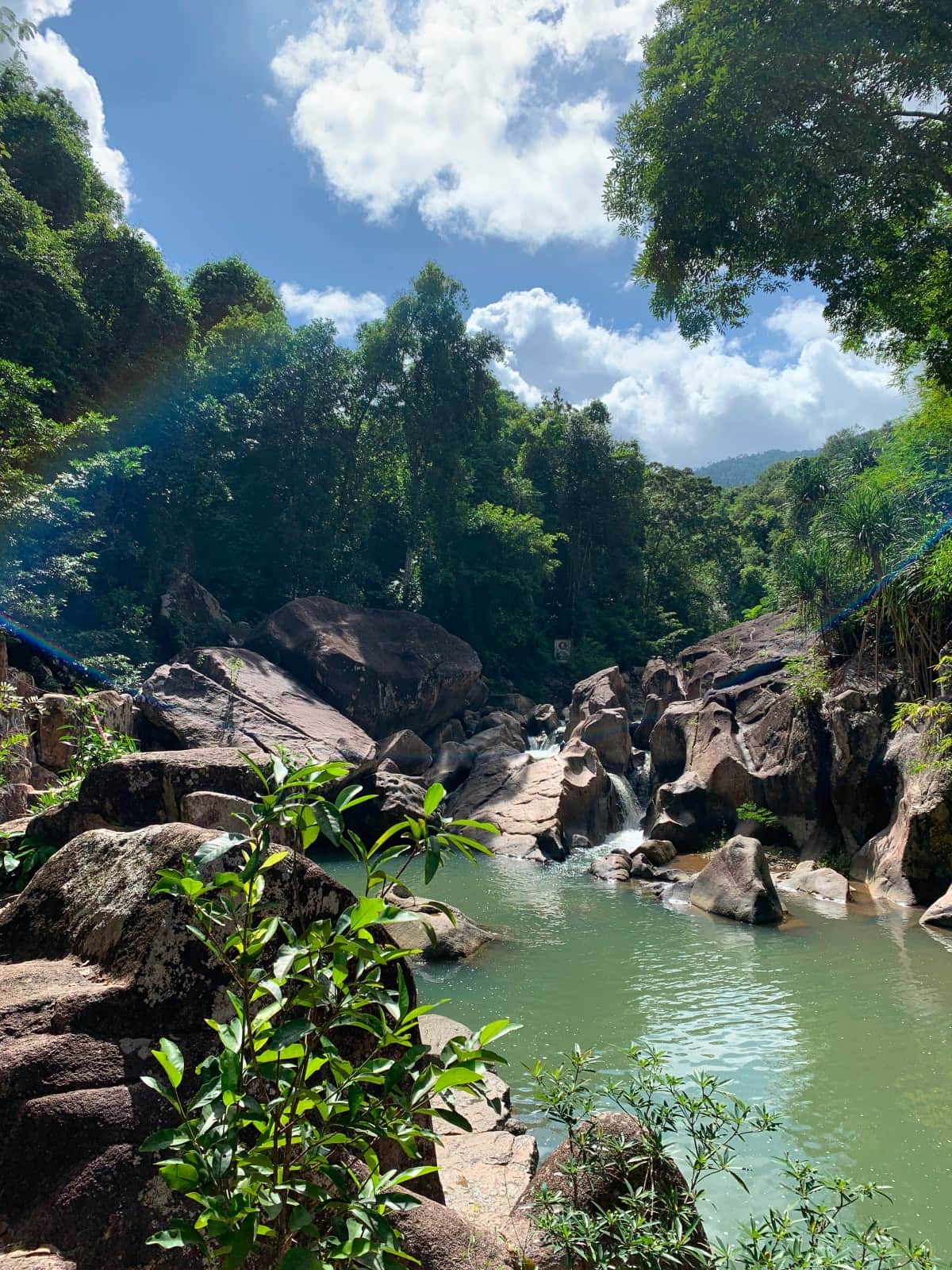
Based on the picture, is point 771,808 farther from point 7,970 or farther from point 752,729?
point 7,970

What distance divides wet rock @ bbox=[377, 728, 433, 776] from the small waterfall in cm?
492

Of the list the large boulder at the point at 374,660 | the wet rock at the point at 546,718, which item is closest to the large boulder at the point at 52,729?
the large boulder at the point at 374,660

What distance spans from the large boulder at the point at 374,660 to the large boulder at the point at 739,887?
1225cm

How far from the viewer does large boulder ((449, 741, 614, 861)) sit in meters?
16.6

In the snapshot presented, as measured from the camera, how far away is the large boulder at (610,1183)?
2242 millimetres

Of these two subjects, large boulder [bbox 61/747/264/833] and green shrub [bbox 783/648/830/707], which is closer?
large boulder [bbox 61/747/264/833]

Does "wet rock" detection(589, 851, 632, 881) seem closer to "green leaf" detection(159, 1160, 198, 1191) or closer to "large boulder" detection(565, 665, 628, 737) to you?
"large boulder" detection(565, 665, 628, 737)

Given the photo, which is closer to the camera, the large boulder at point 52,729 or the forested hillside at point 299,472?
the large boulder at point 52,729

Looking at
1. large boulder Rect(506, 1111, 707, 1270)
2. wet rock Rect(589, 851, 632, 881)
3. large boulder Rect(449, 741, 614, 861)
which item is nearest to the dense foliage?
large boulder Rect(449, 741, 614, 861)

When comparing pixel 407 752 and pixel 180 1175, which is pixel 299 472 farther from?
pixel 180 1175

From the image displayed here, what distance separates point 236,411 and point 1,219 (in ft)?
30.7

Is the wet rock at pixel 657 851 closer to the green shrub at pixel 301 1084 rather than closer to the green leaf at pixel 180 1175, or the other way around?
the green shrub at pixel 301 1084

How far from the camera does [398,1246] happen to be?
1386 mm

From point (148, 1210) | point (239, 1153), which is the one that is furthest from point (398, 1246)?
point (148, 1210)
